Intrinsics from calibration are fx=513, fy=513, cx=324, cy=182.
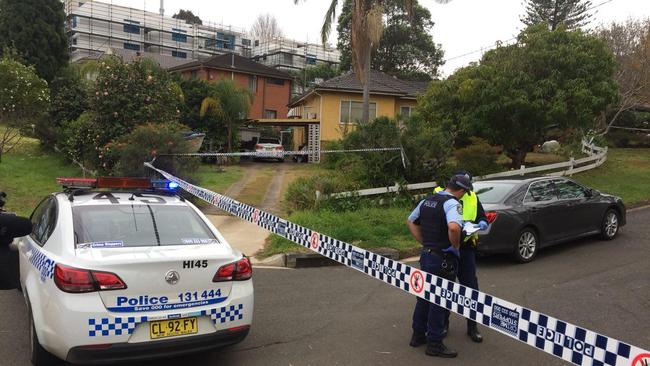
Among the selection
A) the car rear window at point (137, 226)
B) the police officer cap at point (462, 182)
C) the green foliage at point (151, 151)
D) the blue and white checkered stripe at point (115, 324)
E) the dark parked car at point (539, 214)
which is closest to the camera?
the blue and white checkered stripe at point (115, 324)

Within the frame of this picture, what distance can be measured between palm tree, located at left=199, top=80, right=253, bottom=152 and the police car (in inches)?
864

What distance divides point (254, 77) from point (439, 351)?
Answer: 36.8 metres

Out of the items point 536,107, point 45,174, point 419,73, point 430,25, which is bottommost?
point 45,174

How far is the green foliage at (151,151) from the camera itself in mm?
12258

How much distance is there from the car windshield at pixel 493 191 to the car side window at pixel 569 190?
95cm

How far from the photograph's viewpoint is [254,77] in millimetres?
39531

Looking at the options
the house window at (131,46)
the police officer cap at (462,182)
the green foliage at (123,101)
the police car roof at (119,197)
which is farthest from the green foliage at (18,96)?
the house window at (131,46)

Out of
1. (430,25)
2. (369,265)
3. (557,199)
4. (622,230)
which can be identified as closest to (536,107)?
(622,230)

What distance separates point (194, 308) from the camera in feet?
12.8

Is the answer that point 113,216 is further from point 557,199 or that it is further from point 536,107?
point 536,107

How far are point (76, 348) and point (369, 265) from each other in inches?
101

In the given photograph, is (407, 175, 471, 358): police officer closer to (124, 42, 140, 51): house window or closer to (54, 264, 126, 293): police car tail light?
(54, 264, 126, 293): police car tail light

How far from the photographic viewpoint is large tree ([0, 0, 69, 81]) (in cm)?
3478

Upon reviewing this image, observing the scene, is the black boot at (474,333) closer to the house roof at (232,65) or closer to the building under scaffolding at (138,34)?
the house roof at (232,65)
